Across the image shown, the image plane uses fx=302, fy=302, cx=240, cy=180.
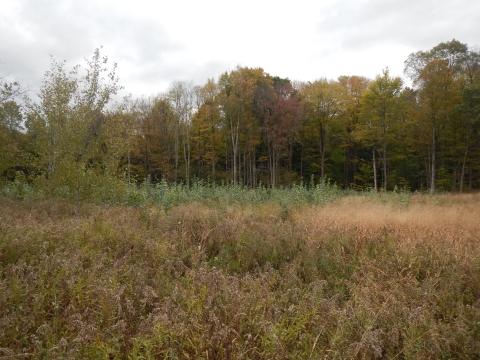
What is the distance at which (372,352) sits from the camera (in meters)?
2.99

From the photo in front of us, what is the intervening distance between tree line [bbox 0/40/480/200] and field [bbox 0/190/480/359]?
3393 millimetres

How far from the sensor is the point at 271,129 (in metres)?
28.8

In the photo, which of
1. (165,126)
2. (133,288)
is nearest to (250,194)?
(133,288)

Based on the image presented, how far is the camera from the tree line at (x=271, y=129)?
9.90 meters

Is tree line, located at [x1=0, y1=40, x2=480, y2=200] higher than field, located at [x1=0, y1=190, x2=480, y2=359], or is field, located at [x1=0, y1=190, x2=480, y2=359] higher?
tree line, located at [x1=0, y1=40, x2=480, y2=200]

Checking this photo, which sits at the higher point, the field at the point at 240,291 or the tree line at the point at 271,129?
the tree line at the point at 271,129

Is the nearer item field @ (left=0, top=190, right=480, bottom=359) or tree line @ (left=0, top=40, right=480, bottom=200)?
field @ (left=0, top=190, right=480, bottom=359)

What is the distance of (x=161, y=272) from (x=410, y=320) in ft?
10.8

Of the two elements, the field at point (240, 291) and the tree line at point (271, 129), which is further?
the tree line at point (271, 129)

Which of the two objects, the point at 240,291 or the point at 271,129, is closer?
the point at 240,291

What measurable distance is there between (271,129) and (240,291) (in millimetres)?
26047

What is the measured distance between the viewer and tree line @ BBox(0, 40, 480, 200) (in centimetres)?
990

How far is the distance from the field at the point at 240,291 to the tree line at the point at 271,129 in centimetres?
339

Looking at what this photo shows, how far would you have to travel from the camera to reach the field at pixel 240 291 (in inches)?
112
